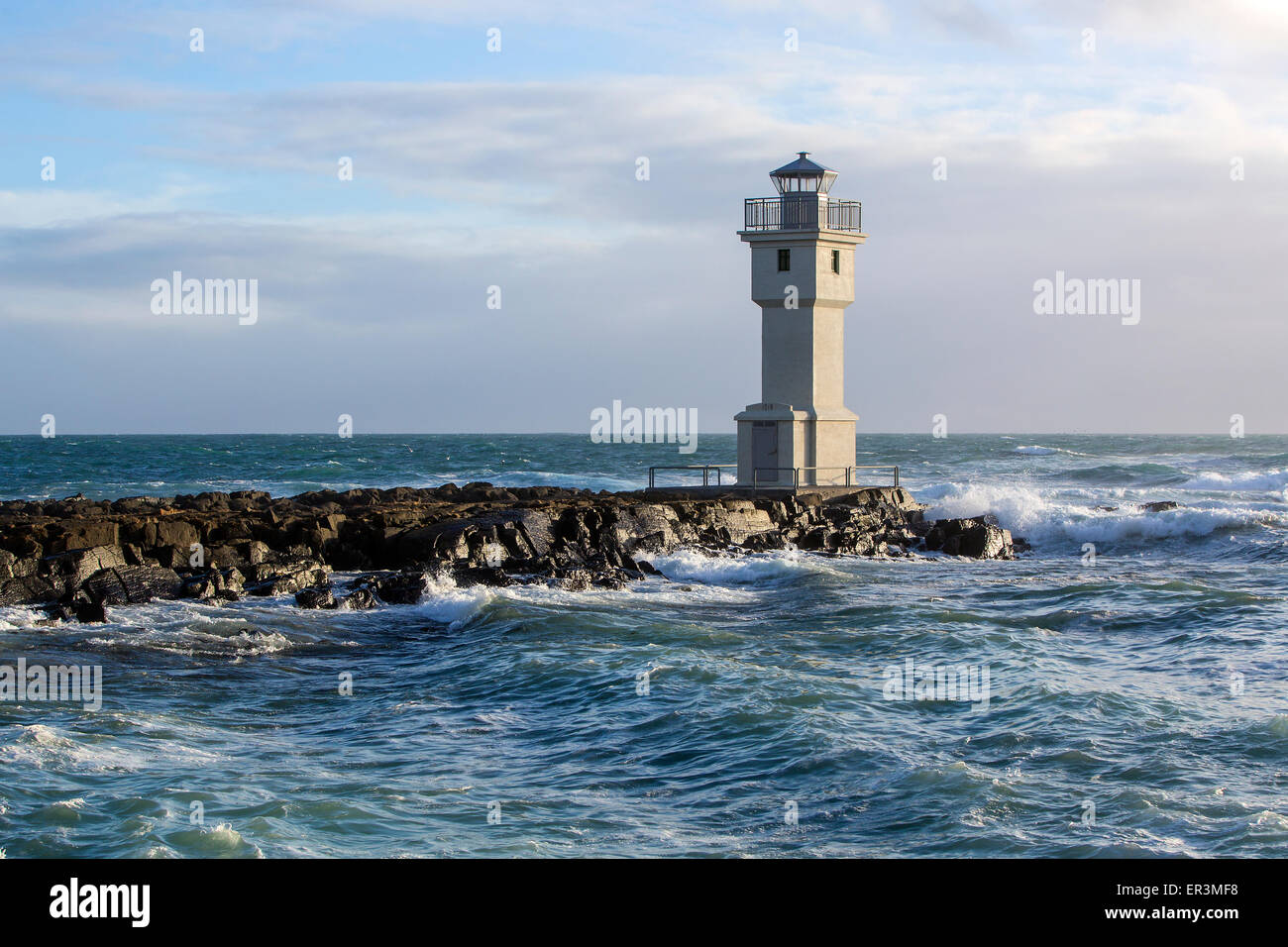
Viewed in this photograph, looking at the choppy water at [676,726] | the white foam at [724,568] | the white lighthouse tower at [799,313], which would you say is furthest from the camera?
the white lighthouse tower at [799,313]

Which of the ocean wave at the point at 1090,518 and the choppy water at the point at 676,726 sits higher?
the ocean wave at the point at 1090,518

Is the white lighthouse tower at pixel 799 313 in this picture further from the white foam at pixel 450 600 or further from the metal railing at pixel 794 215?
the white foam at pixel 450 600

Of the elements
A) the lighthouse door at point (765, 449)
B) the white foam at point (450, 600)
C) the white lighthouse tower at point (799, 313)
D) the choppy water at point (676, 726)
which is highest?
the white lighthouse tower at point (799, 313)

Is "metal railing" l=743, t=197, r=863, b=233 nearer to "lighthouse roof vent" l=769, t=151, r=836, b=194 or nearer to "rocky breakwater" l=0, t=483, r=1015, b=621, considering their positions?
"lighthouse roof vent" l=769, t=151, r=836, b=194

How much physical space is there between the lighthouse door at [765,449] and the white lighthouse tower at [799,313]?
0.02 m

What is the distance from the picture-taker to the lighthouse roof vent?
23.5m

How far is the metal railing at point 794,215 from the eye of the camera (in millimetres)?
23312

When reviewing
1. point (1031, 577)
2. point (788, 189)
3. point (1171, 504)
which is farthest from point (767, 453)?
point (1171, 504)

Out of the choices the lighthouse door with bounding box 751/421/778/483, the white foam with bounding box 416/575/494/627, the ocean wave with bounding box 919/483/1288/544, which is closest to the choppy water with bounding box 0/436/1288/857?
the white foam with bounding box 416/575/494/627

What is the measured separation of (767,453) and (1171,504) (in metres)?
9.05

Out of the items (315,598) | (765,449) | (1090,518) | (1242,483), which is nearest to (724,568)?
(765,449)

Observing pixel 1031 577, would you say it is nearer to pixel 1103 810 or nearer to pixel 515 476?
pixel 1103 810

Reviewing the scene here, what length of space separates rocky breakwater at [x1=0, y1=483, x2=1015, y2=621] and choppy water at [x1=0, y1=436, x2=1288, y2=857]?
2.51 feet

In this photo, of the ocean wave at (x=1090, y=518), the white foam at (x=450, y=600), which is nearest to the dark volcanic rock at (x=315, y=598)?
the white foam at (x=450, y=600)
